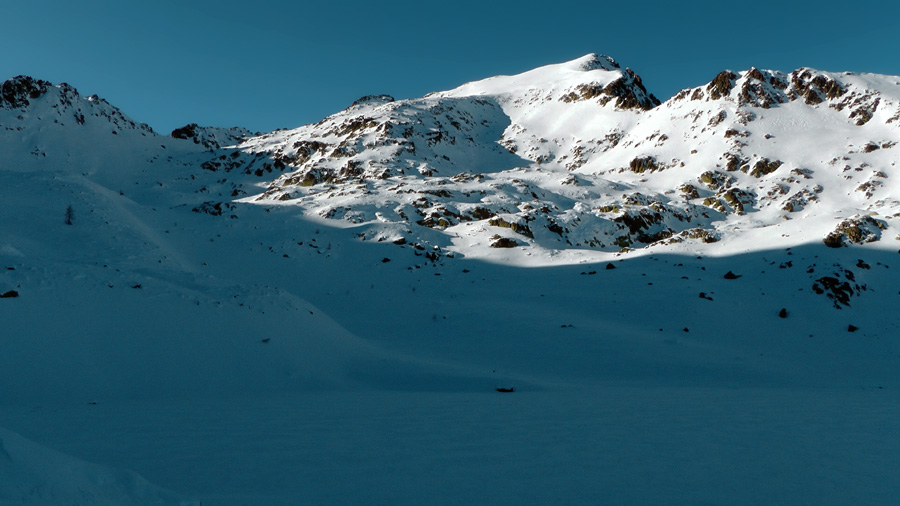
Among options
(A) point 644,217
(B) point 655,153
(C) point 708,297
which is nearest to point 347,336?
(C) point 708,297

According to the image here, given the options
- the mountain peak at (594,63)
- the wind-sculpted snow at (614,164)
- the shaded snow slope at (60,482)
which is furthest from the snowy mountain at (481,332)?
the mountain peak at (594,63)

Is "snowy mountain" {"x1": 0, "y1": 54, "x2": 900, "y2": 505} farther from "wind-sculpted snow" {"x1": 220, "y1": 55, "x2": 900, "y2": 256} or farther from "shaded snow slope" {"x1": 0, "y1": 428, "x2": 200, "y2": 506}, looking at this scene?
"wind-sculpted snow" {"x1": 220, "y1": 55, "x2": 900, "y2": 256}

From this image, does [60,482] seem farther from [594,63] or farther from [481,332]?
[594,63]

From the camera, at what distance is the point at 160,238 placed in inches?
1101

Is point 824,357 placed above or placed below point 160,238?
below

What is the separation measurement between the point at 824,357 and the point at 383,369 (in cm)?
1646

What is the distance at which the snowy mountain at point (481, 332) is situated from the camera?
617 cm

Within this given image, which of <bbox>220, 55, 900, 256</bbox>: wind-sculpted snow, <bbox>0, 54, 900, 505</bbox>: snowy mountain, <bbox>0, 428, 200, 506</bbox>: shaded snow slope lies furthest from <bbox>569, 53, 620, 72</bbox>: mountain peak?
<bbox>0, 428, 200, 506</bbox>: shaded snow slope

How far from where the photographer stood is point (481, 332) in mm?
18484

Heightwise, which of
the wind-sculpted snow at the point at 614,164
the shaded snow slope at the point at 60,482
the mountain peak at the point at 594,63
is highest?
the mountain peak at the point at 594,63

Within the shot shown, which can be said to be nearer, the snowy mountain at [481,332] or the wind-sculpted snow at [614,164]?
the snowy mountain at [481,332]

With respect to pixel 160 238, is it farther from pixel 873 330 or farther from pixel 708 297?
pixel 873 330

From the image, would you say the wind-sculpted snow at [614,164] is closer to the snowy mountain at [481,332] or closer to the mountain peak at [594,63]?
the snowy mountain at [481,332]

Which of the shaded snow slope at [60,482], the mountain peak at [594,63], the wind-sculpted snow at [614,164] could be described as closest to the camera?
the shaded snow slope at [60,482]
